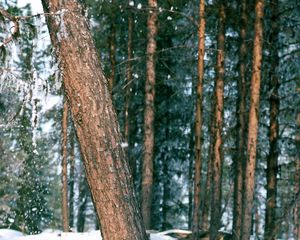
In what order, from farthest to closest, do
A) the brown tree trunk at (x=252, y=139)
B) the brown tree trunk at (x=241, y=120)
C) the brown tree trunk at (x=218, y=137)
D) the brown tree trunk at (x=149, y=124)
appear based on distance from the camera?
the brown tree trunk at (x=241, y=120)
the brown tree trunk at (x=218, y=137)
the brown tree trunk at (x=149, y=124)
the brown tree trunk at (x=252, y=139)

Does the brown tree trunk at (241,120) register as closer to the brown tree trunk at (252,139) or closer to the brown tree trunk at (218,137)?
the brown tree trunk at (218,137)

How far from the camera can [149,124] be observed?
1508cm

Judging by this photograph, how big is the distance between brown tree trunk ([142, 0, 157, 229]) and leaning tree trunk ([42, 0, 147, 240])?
9.65m

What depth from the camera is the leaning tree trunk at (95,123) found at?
4.61 metres

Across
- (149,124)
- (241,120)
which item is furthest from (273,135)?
(149,124)

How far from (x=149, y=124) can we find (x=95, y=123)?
1043 centimetres

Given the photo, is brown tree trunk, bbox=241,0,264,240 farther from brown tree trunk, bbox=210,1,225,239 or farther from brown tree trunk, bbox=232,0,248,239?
brown tree trunk, bbox=232,0,248,239

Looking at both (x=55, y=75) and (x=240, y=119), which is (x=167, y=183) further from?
(x=55, y=75)

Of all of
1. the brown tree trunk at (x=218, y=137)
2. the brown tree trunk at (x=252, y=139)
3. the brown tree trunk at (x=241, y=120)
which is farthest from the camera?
the brown tree trunk at (x=241, y=120)

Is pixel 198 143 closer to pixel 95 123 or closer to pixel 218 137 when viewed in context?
pixel 218 137

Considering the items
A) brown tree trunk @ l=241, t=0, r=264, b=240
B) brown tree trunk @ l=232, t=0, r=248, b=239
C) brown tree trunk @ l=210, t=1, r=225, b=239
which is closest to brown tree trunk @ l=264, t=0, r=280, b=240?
brown tree trunk @ l=232, t=0, r=248, b=239

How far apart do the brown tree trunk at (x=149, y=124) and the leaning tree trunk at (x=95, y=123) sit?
380 inches

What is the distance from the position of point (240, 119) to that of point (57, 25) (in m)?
13.4

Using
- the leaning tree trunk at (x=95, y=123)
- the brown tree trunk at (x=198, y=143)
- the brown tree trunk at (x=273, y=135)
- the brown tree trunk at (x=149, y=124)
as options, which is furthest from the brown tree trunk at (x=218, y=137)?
the leaning tree trunk at (x=95, y=123)
